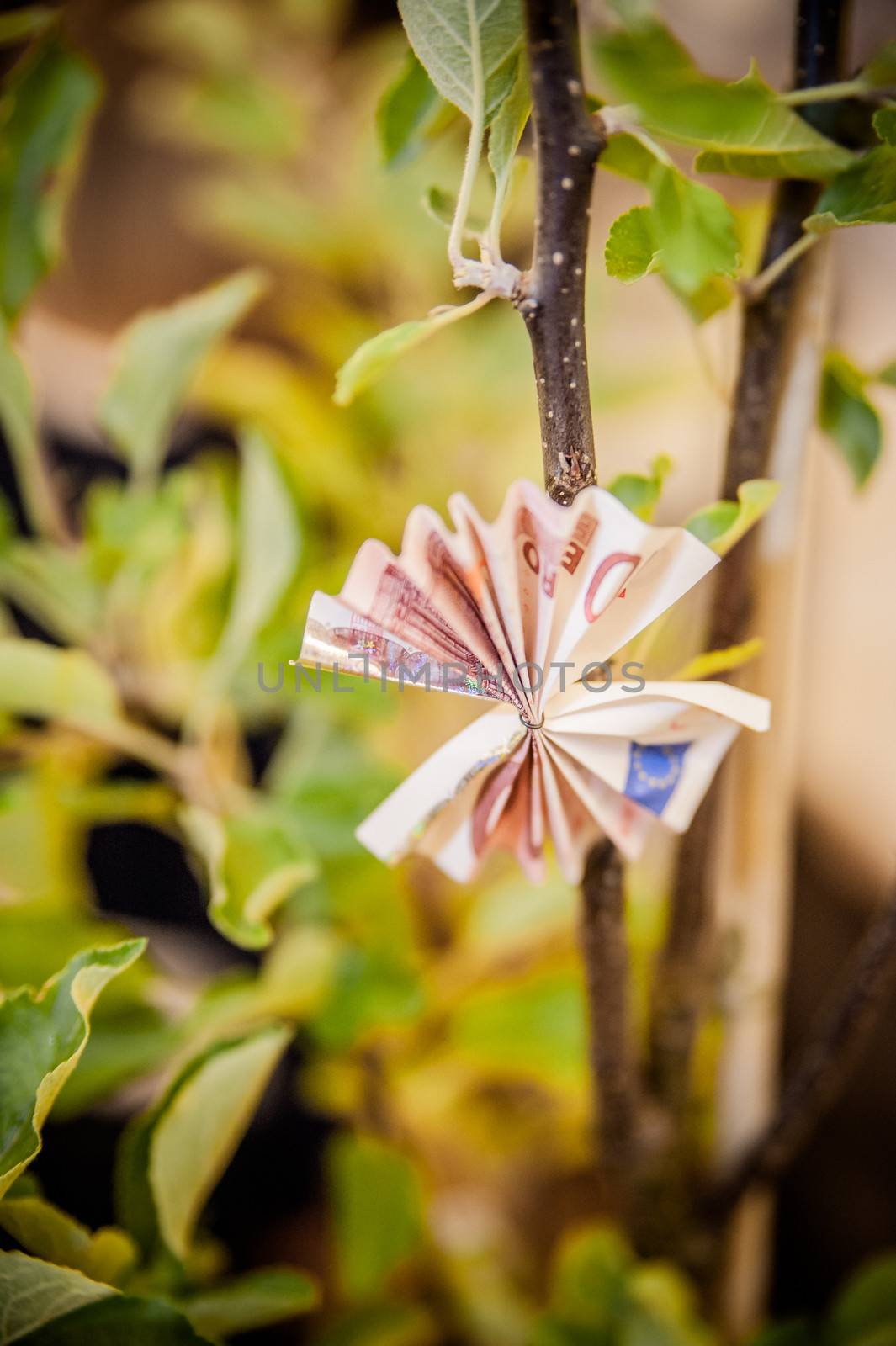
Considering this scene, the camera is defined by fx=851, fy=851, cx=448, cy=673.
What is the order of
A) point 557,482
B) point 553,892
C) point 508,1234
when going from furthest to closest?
point 508,1234, point 553,892, point 557,482

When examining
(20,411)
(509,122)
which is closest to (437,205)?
(509,122)

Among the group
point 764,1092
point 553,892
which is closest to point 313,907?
point 553,892

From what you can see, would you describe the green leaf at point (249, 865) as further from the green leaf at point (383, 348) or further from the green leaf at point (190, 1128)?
the green leaf at point (383, 348)

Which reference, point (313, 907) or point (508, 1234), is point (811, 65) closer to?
point (313, 907)

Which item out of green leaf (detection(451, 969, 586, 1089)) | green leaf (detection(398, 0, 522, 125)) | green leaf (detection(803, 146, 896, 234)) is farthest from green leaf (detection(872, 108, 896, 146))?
green leaf (detection(451, 969, 586, 1089))

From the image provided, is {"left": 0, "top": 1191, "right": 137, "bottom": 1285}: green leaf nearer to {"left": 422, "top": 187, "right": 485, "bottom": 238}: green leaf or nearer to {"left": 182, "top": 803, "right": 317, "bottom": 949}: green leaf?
{"left": 182, "top": 803, "right": 317, "bottom": 949}: green leaf
